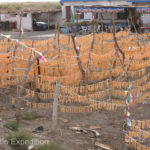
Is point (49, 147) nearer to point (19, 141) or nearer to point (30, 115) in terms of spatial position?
point (19, 141)

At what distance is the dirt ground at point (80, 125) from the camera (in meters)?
7.48

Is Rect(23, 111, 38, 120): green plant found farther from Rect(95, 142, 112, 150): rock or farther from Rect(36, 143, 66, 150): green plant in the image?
Rect(36, 143, 66, 150): green plant

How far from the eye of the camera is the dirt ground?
24.6ft

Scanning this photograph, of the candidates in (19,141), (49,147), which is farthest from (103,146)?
(19,141)

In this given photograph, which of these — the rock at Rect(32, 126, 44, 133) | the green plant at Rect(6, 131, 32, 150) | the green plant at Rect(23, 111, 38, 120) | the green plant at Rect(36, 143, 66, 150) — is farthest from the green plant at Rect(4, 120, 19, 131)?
the green plant at Rect(36, 143, 66, 150)

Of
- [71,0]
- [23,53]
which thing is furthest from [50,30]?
[23,53]

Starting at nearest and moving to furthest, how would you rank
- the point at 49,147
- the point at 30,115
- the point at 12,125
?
the point at 49,147 → the point at 12,125 → the point at 30,115

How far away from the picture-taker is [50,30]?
29.3 meters

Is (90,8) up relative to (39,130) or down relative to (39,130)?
up

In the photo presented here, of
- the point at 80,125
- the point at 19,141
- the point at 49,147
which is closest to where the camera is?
the point at 49,147

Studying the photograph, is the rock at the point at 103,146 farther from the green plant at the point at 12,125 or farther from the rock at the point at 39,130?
the green plant at the point at 12,125

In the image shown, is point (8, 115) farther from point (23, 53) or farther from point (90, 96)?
point (23, 53)

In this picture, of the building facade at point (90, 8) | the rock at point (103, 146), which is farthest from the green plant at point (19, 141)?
the building facade at point (90, 8)

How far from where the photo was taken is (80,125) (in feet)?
28.9
